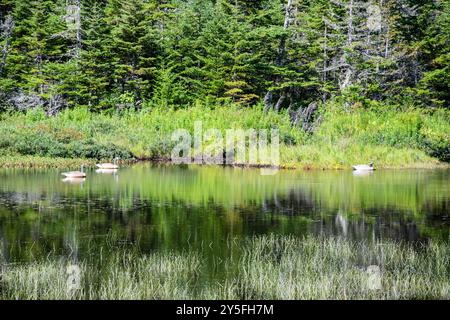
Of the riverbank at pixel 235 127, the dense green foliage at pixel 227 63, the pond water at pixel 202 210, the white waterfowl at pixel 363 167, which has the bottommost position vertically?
the pond water at pixel 202 210

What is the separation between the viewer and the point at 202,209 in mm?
16016

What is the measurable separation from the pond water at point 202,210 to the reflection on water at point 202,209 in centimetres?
3

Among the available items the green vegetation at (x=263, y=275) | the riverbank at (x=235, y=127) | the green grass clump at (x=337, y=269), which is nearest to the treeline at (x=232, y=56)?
the riverbank at (x=235, y=127)

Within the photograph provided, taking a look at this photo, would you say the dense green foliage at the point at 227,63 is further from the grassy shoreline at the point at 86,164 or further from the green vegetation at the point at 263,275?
the green vegetation at the point at 263,275

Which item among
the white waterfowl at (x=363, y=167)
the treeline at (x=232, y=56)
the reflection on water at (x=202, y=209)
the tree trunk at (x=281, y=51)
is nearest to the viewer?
the reflection on water at (x=202, y=209)

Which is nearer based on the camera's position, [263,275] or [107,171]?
[263,275]

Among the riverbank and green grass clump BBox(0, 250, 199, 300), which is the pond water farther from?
the riverbank

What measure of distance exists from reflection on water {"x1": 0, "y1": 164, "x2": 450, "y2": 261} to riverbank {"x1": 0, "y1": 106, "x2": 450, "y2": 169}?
4.39 meters

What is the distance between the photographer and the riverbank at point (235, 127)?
96.3 ft

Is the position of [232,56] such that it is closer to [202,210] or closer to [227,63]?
[227,63]

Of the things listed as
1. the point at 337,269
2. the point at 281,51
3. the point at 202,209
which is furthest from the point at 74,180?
the point at 281,51

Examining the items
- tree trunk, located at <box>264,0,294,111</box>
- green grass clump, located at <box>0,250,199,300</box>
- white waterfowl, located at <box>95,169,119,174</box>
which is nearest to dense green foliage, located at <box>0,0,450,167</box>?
tree trunk, located at <box>264,0,294,111</box>

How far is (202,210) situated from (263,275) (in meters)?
6.96

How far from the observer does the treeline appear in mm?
41156
